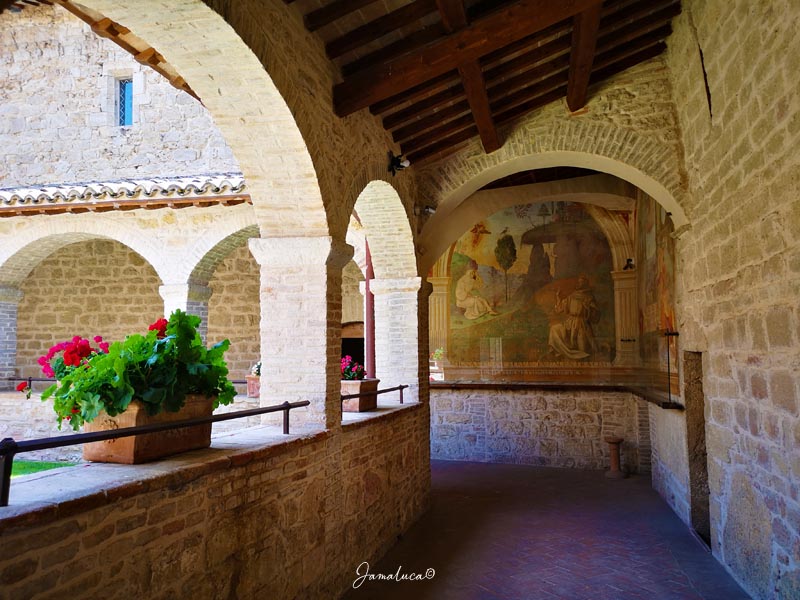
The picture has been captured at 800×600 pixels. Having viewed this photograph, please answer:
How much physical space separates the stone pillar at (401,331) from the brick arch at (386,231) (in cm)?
13

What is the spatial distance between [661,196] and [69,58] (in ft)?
35.8

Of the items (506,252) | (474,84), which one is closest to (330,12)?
(474,84)

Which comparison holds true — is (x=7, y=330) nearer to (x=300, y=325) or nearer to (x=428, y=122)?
(x=300, y=325)

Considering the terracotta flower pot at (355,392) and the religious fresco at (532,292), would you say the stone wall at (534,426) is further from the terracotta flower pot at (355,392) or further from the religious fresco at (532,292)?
the terracotta flower pot at (355,392)

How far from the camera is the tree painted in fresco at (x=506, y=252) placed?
37.4 feet

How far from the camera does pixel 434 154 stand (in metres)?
7.25

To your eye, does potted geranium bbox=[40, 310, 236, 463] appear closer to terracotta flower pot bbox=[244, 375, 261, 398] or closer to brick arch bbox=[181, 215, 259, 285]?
terracotta flower pot bbox=[244, 375, 261, 398]

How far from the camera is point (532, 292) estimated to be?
11.3 meters

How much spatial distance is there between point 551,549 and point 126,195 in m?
6.68

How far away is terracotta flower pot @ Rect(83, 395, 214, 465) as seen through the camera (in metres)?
3.04

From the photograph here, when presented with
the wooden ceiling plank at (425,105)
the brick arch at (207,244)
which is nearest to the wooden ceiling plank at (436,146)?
the wooden ceiling plank at (425,105)

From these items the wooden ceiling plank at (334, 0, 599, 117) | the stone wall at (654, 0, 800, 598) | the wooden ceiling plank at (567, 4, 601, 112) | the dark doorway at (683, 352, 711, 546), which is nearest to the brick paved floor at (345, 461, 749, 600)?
the dark doorway at (683, 352, 711, 546)

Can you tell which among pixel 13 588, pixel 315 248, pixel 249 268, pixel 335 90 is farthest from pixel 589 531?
pixel 249 268

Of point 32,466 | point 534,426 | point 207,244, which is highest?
point 207,244
